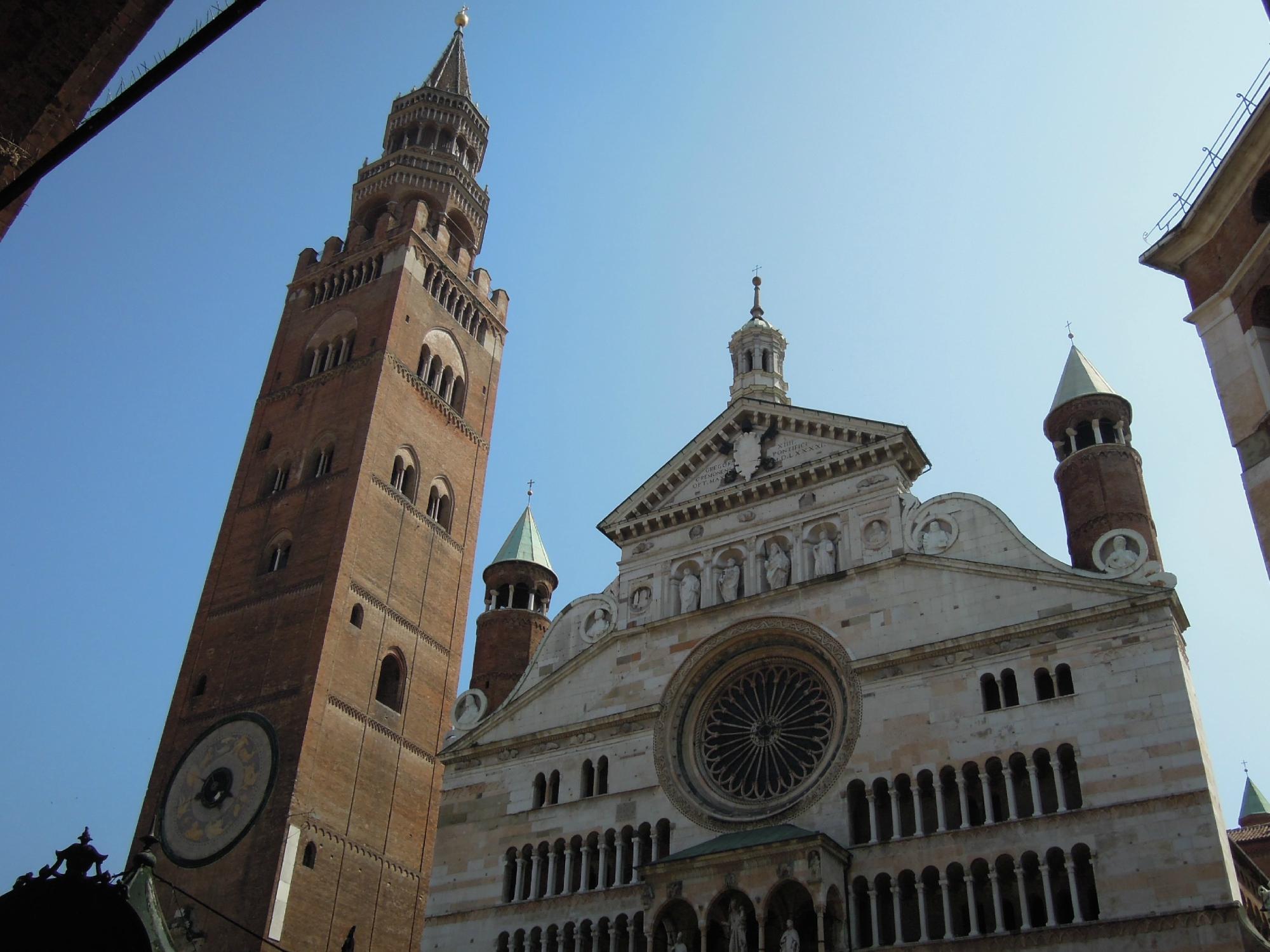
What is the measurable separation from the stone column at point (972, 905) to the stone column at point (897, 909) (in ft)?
3.62

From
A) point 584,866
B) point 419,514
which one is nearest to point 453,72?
point 419,514

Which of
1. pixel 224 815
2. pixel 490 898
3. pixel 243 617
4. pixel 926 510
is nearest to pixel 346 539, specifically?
pixel 243 617

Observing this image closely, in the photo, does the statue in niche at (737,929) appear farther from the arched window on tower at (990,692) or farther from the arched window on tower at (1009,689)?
the arched window on tower at (1009,689)

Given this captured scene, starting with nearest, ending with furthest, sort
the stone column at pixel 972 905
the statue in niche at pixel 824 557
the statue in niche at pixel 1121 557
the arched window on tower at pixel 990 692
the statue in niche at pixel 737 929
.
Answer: the stone column at pixel 972 905 < the statue in niche at pixel 737 929 < the arched window on tower at pixel 990 692 < the statue in niche at pixel 1121 557 < the statue in niche at pixel 824 557

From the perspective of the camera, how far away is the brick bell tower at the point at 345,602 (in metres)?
30.6

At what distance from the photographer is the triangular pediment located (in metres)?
26.4

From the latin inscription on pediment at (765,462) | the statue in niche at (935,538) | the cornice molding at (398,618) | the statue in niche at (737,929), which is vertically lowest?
the statue in niche at (737,929)

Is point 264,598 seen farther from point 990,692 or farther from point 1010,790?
point 1010,790

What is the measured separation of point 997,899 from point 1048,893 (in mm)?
843

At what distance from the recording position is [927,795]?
21.5 m

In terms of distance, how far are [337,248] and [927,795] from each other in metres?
32.4

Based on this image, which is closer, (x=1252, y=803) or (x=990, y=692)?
(x=990, y=692)

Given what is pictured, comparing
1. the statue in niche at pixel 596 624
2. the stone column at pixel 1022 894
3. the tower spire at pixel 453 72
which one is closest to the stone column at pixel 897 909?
the stone column at pixel 1022 894

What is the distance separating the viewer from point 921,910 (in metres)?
20.0
